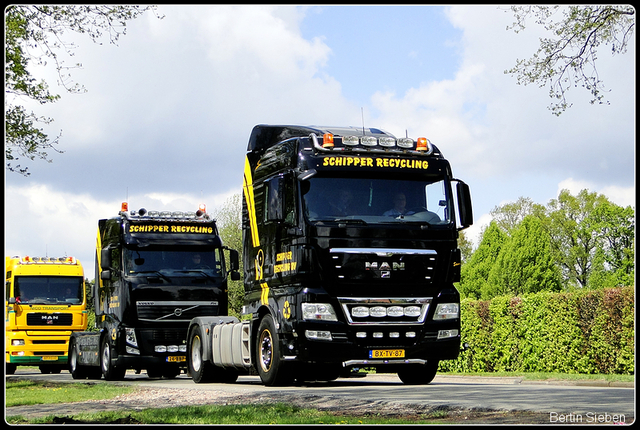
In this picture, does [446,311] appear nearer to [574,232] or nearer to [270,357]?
[270,357]

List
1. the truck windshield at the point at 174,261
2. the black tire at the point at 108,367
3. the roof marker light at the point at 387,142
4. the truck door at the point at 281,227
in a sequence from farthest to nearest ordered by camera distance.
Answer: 1. the black tire at the point at 108,367
2. the truck windshield at the point at 174,261
3. the roof marker light at the point at 387,142
4. the truck door at the point at 281,227

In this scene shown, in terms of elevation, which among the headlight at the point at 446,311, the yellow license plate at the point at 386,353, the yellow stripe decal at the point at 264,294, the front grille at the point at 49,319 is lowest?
the yellow license plate at the point at 386,353

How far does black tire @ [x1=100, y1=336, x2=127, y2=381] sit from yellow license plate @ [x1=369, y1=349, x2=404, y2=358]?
897 centimetres

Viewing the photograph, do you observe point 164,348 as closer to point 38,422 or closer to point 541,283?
point 38,422

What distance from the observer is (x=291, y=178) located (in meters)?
14.4

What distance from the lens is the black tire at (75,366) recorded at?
24.7 m

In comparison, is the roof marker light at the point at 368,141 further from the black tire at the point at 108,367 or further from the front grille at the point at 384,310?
the black tire at the point at 108,367

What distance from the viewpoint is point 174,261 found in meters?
20.7

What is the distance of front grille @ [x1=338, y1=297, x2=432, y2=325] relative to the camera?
14.1 metres

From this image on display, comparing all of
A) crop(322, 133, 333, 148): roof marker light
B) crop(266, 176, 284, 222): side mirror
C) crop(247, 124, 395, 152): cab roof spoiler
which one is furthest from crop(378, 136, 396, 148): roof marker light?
crop(266, 176, 284, 222): side mirror

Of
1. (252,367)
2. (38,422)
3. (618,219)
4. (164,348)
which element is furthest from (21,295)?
(618,219)

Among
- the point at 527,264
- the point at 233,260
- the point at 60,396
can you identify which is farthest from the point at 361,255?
the point at 527,264

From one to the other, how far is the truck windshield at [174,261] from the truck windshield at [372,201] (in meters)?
7.37

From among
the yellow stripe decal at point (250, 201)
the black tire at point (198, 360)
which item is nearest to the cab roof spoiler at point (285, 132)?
the yellow stripe decal at point (250, 201)
